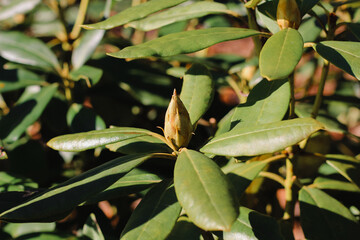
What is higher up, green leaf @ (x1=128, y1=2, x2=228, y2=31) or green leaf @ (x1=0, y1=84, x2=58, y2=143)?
green leaf @ (x1=128, y1=2, x2=228, y2=31)

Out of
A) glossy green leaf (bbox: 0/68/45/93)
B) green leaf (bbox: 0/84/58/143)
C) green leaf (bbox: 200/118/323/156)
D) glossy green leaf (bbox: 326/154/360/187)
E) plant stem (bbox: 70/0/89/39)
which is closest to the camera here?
green leaf (bbox: 200/118/323/156)

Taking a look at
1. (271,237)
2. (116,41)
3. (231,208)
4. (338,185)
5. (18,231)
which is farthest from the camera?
(116,41)

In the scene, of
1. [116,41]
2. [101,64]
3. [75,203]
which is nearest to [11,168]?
[101,64]

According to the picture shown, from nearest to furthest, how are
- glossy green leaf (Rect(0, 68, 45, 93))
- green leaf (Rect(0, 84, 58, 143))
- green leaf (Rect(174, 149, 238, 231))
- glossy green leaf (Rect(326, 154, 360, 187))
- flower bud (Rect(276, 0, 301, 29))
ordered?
green leaf (Rect(174, 149, 238, 231)) → flower bud (Rect(276, 0, 301, 29)) → glossy green leaf (Rect(326, 154, 360, 187)) → green leaf (Rect(0, 84, 58, 143)) → glossy green leaf (Rect(0, 68, 45, 93))

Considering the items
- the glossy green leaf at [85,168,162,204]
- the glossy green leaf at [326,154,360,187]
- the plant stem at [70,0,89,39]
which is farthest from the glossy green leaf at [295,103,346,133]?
the plant stem at [70,0,89,39]

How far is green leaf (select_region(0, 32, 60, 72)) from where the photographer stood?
1184 millimetres

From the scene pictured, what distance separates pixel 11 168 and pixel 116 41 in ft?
1.92

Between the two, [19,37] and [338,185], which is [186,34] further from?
[19,37]

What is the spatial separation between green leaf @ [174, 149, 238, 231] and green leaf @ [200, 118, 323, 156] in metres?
0.06

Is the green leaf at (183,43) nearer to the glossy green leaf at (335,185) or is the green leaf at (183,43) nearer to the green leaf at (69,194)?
the green leaf at (69,194)

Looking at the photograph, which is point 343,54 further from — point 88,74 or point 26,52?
point 26,52

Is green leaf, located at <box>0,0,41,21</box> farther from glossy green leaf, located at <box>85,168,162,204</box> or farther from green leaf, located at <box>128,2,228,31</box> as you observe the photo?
glossy green leaf, located at <box>85,168,162,204</box>

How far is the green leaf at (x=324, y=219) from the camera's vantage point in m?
0.80

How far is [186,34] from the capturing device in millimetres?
740
